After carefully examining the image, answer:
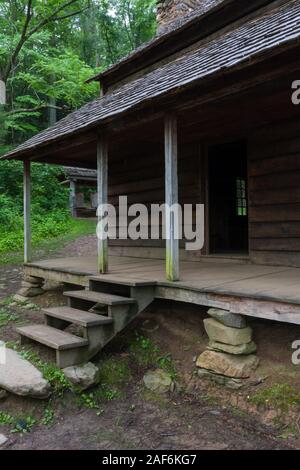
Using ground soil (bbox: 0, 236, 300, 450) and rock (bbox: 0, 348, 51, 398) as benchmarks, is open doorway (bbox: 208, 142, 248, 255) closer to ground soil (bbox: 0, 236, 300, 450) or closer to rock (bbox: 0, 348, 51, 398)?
ground soil (bbox: 0, 236, 300, 450)

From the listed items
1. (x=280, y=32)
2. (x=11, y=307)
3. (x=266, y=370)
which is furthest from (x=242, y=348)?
(x=11, y=307)

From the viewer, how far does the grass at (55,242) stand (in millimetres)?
10788

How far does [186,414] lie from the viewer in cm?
352

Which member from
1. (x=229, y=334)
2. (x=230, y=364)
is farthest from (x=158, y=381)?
(x=229, y=334)

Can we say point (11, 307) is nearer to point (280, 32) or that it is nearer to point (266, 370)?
point (266, 370)

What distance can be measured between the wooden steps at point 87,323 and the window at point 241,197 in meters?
4.63

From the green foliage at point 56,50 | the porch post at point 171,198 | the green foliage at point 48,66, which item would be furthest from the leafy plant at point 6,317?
the green foliage at point 56,50

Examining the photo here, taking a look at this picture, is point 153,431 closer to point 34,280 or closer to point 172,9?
point 34,280

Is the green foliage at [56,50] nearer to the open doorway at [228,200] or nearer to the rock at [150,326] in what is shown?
the open doorway at [228,200]

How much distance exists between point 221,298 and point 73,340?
157cm

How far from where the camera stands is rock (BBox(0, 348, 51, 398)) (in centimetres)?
351

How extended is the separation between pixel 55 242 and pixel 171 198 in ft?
31.3

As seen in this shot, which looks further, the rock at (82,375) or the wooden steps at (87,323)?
the wooden steps at (87,323)
